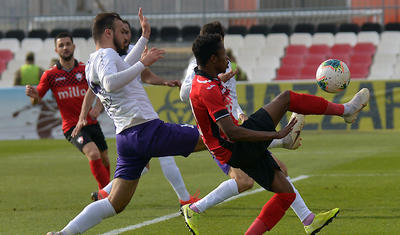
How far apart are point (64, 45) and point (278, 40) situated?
1696 centimetres

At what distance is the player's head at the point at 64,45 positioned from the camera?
33.8 feet

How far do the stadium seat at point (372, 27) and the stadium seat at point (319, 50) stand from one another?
5.29 ft

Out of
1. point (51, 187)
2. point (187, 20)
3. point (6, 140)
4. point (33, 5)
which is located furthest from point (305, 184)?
point (33, 5)

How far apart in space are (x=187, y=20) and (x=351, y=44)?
6154 millimetres

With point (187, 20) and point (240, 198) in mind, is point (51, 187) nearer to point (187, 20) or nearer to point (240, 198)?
point (240, 198)

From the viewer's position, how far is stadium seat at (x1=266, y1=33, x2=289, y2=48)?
87.0 feet

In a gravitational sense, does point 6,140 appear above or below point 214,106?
below

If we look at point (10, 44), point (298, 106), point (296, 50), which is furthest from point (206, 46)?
point (10, 44)

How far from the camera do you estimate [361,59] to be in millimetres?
24750

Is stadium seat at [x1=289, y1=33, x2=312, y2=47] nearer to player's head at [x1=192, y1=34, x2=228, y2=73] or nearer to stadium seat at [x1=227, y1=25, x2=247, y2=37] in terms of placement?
stadium seat at [x1=227, y1=25, x2=247, y2=37]

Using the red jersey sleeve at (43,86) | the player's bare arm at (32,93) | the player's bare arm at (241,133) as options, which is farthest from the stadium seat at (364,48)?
the player's bare arm at (241,133)

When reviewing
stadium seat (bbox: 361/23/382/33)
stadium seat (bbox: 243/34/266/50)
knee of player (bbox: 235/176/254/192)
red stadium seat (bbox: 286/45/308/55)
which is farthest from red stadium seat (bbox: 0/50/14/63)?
knee of player (bbox: 235/176/254/192)

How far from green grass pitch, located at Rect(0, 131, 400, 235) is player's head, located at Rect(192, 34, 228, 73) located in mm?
2078

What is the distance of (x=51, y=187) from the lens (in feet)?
38.9
